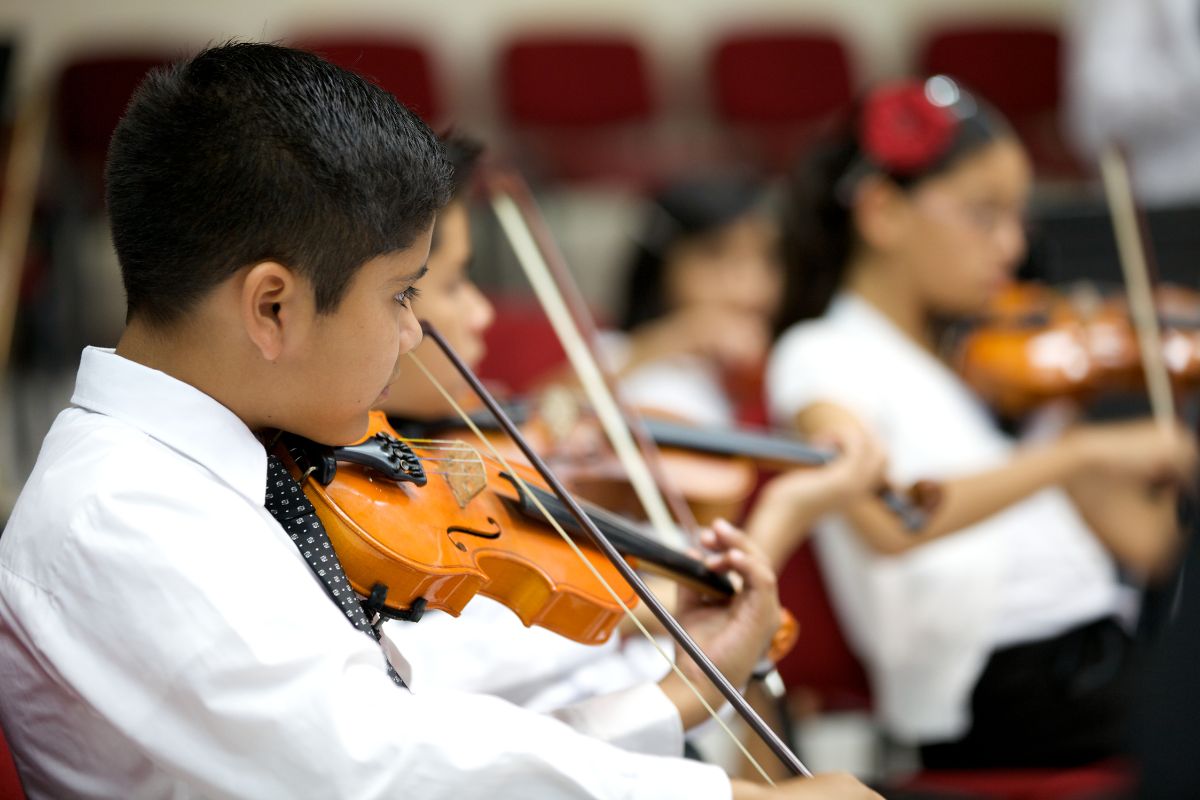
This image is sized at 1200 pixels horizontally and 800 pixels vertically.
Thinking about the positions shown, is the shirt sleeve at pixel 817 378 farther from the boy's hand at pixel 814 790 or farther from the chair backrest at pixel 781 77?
the chair backrest at pixel 781 77

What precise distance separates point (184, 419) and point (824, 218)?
1328 millimetres

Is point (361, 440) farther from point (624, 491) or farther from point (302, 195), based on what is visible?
point (624, 491)

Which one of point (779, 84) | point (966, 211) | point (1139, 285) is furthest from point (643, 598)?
point (779, 84)

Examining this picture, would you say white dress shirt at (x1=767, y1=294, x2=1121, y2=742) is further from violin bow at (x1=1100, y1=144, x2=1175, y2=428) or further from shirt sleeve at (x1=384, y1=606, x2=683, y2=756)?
shirt sleeve at (x1=384, y1=606, x2=683, y2=756)

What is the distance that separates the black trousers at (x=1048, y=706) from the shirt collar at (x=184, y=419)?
115 cm

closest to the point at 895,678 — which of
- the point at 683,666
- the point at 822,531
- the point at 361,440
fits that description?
the point at 822,531

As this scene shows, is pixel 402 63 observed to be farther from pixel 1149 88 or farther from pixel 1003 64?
pixel 1149 88

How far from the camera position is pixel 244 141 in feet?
2.39

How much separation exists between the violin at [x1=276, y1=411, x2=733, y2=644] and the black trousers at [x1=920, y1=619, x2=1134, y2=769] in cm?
81

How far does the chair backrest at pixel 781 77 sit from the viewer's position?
3830 mm

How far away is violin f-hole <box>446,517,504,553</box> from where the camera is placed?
86 centimetres

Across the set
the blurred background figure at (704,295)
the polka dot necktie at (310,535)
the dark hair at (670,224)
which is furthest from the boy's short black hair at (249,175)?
the dark hair at (670,224)

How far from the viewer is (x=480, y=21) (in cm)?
412

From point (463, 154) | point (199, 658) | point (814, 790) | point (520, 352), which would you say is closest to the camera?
point (199, 658)
